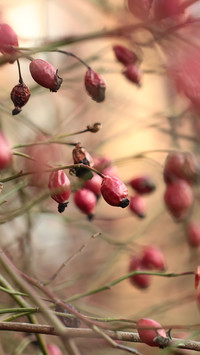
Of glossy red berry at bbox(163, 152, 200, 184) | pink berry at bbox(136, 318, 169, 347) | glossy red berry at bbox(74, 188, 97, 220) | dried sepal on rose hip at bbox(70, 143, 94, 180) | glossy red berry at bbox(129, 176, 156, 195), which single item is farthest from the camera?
glossy red berry at bbox(129, 176, 156, 195)

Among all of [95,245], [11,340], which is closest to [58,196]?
[11,340]

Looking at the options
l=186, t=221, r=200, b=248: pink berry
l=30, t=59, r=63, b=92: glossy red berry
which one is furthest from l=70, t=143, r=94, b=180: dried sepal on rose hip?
l=186, t=221, r=200, b=248: pink berry

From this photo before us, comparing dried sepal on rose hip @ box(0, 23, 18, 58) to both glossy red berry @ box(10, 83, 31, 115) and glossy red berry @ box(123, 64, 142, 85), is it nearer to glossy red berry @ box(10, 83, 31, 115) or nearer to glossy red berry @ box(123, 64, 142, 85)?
glossy red berry @ box(10, 83, 31, 115)

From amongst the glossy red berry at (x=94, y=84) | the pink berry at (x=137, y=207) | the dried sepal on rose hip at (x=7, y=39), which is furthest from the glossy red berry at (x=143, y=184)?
the dried sepal on rose hip at (x=7, y=39)

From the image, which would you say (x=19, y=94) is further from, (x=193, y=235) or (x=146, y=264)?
(x=193, y=235)

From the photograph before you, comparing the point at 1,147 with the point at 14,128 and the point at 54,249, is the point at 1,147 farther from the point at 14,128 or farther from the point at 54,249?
the point at 54,249

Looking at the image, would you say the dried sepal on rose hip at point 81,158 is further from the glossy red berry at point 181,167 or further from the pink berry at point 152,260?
the pink berry at point 152,260

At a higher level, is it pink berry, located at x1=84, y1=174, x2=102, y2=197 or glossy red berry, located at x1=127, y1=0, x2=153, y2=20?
glossy red berry, located at x1=127, y1=0, x2=153, y2=20
